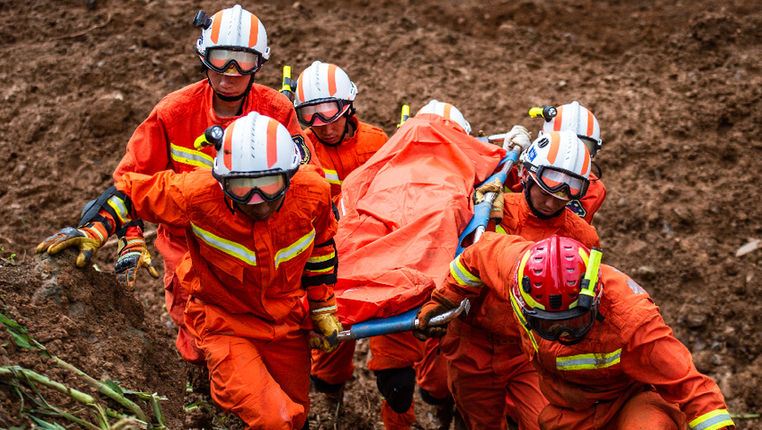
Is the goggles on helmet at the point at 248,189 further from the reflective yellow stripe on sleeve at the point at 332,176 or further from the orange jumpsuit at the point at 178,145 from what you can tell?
the reflective yellow stripe on sleeve at the point at 332,176

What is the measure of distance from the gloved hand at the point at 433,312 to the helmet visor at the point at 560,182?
910mm

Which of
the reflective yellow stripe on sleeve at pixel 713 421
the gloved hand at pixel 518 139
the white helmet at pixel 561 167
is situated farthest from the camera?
the gloved hand at pixel 518 139

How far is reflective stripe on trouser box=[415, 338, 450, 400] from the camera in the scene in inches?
180

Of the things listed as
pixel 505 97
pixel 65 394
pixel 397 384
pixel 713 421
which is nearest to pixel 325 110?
pixel 397 384

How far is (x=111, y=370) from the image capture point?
3.05 meters

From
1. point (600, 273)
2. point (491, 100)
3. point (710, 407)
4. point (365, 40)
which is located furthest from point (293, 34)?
point (710, 407)

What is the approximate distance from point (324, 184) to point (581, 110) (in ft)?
7.98

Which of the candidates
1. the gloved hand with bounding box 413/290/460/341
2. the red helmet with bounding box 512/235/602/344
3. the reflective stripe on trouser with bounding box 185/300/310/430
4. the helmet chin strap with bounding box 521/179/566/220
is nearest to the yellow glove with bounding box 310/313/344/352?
the reflective stripe on trouser with bounding box 185/300/310/430

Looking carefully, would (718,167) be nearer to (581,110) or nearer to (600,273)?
(581,110)

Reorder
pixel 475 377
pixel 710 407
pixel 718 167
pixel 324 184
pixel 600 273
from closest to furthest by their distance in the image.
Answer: pixel 710 407
pixel 600 273
pixel 324 184
pixel 475 377
pixel 718 167

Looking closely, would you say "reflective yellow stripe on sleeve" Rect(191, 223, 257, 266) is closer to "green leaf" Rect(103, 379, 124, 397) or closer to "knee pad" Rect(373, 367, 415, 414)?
"green leaf" Rect(103, 379, 124, 397)

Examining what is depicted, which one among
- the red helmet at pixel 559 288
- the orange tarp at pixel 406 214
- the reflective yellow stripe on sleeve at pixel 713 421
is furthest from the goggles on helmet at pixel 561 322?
the orange tarp at pixel 406 214

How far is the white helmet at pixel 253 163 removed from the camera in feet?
9.68

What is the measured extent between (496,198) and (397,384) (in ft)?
4.30
